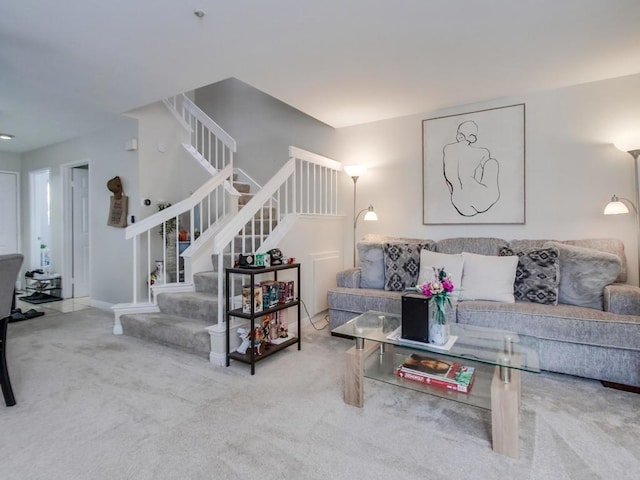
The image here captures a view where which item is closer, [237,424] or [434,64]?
[237,424]

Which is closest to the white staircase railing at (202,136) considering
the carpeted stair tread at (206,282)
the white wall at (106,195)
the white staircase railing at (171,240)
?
the white staircase railing at (171,240)

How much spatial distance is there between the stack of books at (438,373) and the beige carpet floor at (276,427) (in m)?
0.21

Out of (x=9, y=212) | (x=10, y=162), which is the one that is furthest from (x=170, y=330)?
(x=10, y=162)

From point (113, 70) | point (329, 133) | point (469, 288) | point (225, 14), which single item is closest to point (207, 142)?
point (329, 133)

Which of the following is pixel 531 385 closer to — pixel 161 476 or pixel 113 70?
pixel 161 476

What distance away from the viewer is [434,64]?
2691 millimetres

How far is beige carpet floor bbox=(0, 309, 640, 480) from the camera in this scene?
1.50 metres

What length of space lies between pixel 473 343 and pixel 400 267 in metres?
1.41

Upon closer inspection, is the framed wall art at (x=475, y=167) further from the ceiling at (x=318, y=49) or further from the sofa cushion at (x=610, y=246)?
the sofa cushion at (x=610, y=246)

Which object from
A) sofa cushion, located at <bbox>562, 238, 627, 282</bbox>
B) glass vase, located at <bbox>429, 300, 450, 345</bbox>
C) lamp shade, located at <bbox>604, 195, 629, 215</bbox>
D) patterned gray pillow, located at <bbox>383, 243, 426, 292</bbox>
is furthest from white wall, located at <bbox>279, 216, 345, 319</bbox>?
lamp shade, located at <bbox>604, 195, 629, 215</bbox>

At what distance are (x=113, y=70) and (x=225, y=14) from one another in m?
1.38

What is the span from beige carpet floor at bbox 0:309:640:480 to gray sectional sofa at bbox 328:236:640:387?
20 cm

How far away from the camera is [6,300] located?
6.75ft

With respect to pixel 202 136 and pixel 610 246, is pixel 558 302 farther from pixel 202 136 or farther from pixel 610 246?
pixel 202 136
